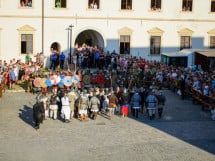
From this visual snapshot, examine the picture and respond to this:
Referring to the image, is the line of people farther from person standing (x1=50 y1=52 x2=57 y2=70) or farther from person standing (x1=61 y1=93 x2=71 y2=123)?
person standing (x1=50 y1=52 x2=57 y2=70)

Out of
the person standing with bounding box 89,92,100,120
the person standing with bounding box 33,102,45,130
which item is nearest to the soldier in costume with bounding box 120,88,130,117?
the person standing with bounding box 89,92,100,120

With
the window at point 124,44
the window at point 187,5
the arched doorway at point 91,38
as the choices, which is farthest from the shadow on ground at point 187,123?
the window at point 187,5

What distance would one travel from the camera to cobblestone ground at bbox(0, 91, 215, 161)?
16.3 meters

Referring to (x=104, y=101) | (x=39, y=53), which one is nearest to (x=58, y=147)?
(x=104, y=101)

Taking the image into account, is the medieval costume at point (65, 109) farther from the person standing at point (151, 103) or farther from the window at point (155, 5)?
the window at point (155, 5)

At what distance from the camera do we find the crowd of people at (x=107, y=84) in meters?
21.4

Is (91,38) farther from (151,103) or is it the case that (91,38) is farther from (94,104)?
(94,104)

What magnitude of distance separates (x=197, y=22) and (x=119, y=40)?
289 inches

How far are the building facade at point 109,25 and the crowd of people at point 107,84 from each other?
6.17ft

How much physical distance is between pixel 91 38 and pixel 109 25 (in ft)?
12.3

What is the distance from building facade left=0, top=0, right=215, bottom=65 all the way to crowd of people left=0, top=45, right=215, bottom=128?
1.88m

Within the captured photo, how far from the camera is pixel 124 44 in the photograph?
38781 millimetres

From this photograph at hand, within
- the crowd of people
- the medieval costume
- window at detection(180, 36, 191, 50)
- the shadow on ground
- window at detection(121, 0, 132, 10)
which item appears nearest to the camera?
the shadow on ground

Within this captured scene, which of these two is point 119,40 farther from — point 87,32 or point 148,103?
point 148,103
